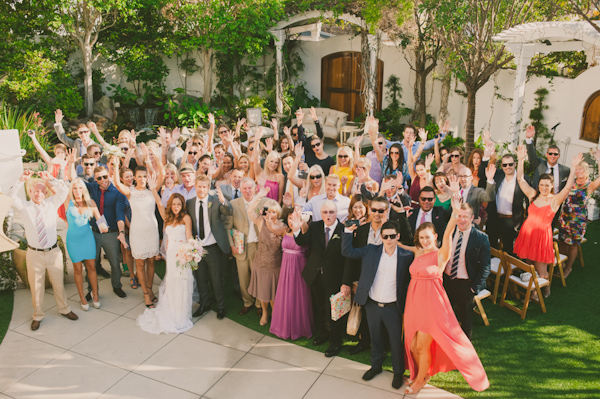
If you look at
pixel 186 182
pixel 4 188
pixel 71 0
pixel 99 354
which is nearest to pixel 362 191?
pixel 186 182

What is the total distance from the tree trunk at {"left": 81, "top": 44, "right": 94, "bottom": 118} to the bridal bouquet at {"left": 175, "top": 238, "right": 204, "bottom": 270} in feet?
34.3

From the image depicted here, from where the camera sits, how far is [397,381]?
15.8 feet

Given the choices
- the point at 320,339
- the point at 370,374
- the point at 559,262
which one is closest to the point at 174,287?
the point at 320,339

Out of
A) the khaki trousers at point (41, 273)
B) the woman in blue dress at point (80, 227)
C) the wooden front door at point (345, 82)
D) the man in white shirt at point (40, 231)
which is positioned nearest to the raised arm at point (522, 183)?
the woman in blue dress at point (80, 227)

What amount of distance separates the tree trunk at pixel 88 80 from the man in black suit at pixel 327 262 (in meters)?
11.4

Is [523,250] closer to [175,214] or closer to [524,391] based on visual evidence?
[524,391]

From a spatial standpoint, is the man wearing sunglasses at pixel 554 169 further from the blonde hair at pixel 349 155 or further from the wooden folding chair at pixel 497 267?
the blonde hair at pixel 349 155

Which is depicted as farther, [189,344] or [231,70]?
[231,70]

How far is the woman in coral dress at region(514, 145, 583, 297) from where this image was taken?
5.91 metres

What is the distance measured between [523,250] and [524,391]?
2.01 meters

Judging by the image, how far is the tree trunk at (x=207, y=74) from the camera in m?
15.9

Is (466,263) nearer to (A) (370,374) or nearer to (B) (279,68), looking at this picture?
(A) (370,374)

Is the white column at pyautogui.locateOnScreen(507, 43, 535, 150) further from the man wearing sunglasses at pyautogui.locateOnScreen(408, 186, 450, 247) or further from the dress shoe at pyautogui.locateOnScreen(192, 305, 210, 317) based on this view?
the dress shoe at pyautogui.locateOnScreen(192, 305, 210, 317)

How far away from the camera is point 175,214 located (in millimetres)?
5754
